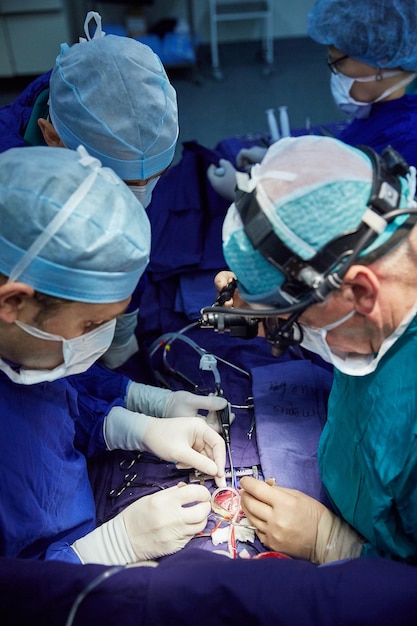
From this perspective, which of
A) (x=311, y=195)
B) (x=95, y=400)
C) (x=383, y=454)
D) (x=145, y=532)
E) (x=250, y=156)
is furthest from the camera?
(x=250, y=156)

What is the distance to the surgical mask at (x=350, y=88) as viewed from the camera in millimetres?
2365

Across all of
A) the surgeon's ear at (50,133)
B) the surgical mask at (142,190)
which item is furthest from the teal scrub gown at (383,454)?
the surgeon's ear at (50,133)

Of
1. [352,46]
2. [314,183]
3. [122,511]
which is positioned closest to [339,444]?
[122,511]

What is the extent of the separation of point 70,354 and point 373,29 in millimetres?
1809

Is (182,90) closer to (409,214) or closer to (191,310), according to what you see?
(191,310)

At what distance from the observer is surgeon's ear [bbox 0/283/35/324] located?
1.08 m

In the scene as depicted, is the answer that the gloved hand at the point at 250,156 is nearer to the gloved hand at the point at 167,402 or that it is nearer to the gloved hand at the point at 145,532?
the gloved hand at the point at 167,402

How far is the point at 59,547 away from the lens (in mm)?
1367

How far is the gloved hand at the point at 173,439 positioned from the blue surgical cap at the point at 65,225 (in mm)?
618

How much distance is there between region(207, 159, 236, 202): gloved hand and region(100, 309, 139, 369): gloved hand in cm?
74

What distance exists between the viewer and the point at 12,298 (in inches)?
44.1

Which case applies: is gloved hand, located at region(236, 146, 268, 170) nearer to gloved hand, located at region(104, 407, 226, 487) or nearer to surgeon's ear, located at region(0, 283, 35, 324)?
gloved hand, located at region(104, 407, 226, 487)

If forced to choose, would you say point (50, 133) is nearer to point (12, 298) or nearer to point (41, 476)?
→ point (12, 298)

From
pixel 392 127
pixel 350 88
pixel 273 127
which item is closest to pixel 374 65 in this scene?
pixel 350 88
